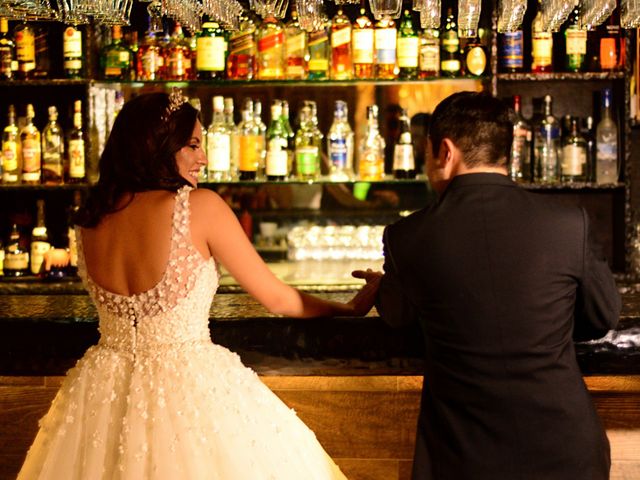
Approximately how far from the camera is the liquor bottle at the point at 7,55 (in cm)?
401

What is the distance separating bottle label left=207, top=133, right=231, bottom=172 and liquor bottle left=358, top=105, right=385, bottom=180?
1.90 feet

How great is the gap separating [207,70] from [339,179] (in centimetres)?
72

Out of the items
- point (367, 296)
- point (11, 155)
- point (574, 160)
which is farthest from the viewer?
point (11, 155)

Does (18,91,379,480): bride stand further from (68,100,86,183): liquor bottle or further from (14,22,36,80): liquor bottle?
(14,22,36,80): liquor bottle

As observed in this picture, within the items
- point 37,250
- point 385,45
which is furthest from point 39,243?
point 385,45

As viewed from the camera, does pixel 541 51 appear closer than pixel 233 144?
Yes

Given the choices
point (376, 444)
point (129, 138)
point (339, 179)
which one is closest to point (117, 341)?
point (129, 138)

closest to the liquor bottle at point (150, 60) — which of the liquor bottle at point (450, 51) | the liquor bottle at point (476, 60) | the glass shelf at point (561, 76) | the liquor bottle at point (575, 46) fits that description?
the liquor bottle at point (450, 51)

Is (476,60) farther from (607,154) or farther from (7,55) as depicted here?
(7,55)

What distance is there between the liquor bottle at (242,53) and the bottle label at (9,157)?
38.9 inches

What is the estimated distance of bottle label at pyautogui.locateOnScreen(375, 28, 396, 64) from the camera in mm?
3879

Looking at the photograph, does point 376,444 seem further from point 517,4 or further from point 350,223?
point 350,223

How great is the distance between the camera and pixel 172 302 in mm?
1945

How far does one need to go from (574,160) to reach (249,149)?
137 cm
